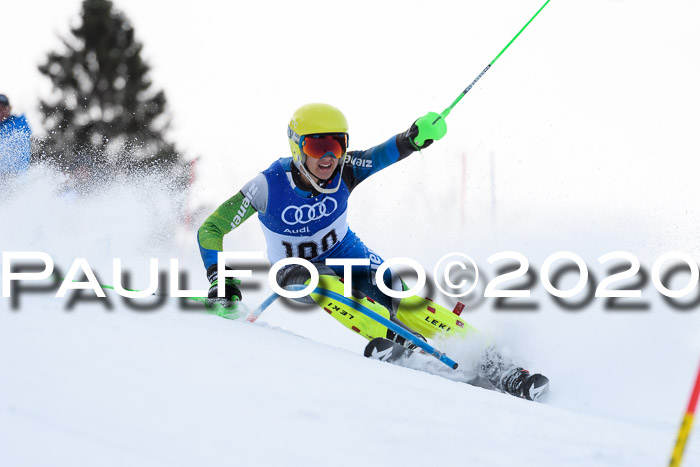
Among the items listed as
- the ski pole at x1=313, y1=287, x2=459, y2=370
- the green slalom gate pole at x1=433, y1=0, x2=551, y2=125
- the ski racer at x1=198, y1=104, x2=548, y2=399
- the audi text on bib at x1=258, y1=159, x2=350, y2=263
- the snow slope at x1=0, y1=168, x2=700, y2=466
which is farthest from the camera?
the green slalom gate pole at x1=433, y1=0, x2=551, y2=125

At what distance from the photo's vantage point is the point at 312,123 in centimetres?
434

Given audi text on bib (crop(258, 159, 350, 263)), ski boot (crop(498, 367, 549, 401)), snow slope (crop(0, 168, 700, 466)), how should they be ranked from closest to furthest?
1. snow slope (crop(0, 168, 700, 466))
2. ski boot (crop(498, 367, 549, 401))
3. audi text on bib (crop(258, 159, 350, 263))

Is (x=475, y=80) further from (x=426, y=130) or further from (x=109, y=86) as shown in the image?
(x=109, y=86)

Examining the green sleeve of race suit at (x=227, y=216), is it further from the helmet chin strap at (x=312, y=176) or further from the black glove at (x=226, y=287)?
the helmet chin strap at (x=312, y=176)

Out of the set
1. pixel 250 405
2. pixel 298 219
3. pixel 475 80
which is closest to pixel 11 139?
pixel 298 219

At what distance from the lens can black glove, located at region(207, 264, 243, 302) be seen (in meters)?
4.11

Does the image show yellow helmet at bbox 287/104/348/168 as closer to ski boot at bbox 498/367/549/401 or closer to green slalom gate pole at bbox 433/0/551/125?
green slalom gate pole at bbox 433/0/551/125

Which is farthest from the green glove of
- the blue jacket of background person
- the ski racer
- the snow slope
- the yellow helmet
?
the blue jacket of background person

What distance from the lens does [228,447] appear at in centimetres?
174

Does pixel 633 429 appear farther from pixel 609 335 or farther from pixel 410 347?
pixel 609 335

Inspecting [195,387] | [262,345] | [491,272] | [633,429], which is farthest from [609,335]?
[195,387]

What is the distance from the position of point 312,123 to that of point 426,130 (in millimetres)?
759

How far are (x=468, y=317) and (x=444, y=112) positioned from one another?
1.42m

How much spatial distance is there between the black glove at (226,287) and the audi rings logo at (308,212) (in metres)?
0.55
